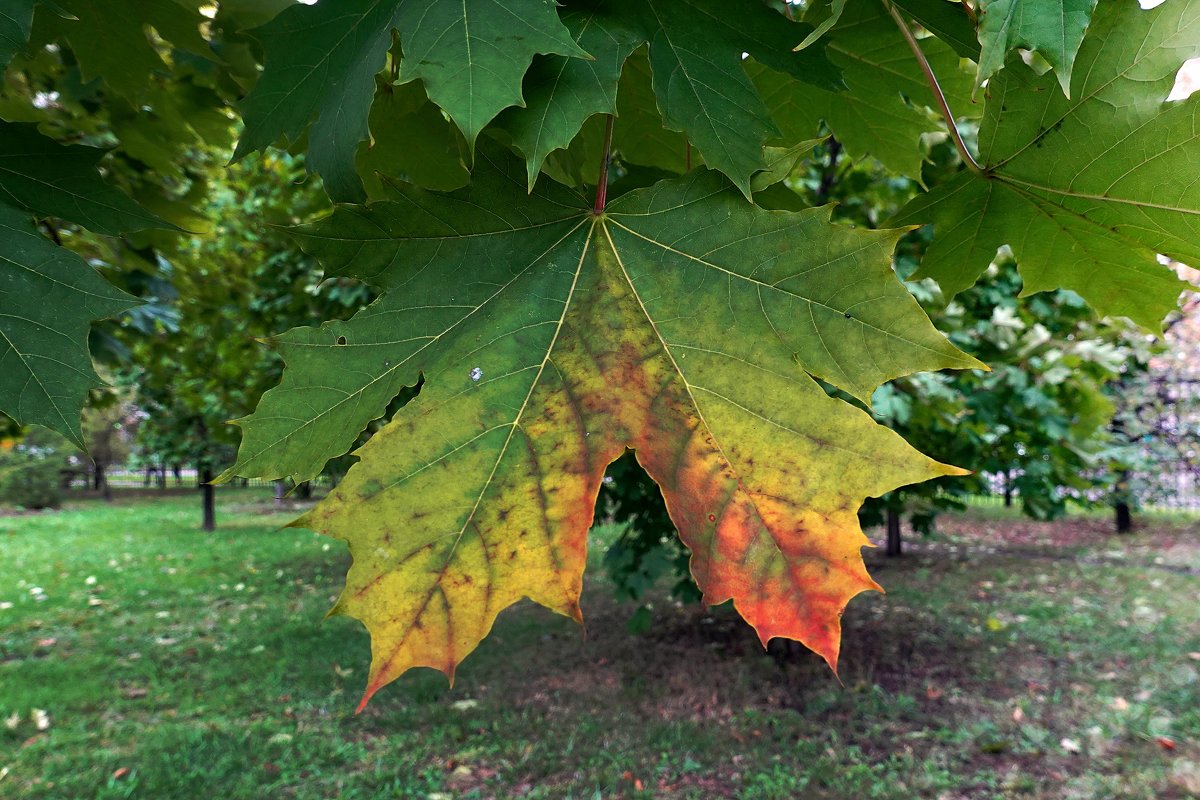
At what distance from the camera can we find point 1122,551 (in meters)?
10.8

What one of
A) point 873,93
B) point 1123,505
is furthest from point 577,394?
point 1123,505

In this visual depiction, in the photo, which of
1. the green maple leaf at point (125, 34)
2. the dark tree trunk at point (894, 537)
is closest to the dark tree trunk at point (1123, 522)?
the dark tree trunk at point (894, 537)

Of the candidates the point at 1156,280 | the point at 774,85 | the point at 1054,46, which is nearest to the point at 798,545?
the point at 1054,46

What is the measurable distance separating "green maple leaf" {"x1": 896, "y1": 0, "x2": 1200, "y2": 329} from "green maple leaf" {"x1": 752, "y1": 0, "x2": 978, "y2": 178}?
0.73 feet

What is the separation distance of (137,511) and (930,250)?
2193cm

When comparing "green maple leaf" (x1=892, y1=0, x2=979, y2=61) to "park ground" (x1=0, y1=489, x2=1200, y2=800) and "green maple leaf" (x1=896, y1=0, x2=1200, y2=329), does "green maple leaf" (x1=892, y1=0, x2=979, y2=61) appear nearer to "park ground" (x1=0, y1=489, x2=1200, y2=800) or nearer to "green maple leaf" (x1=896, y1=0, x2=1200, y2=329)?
"green maple leaf" (x1=896, y1=0, x2=1200, y2=329)

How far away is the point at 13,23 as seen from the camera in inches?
33.4

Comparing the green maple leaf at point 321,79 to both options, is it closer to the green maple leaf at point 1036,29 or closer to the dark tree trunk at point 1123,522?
the green maple leaf at point 1036,29

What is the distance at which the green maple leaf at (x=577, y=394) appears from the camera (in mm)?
727

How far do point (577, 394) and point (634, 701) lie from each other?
16.7 ft

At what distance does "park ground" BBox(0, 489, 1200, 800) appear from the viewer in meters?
4.30

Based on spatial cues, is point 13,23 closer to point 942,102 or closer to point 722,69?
point 722,69

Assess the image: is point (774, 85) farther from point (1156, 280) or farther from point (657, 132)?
point (1156, 280)

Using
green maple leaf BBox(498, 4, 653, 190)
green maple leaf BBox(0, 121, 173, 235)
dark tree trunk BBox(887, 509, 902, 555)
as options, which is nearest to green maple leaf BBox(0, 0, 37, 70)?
green maple leaf BBox(0, 121, 173, 235)
